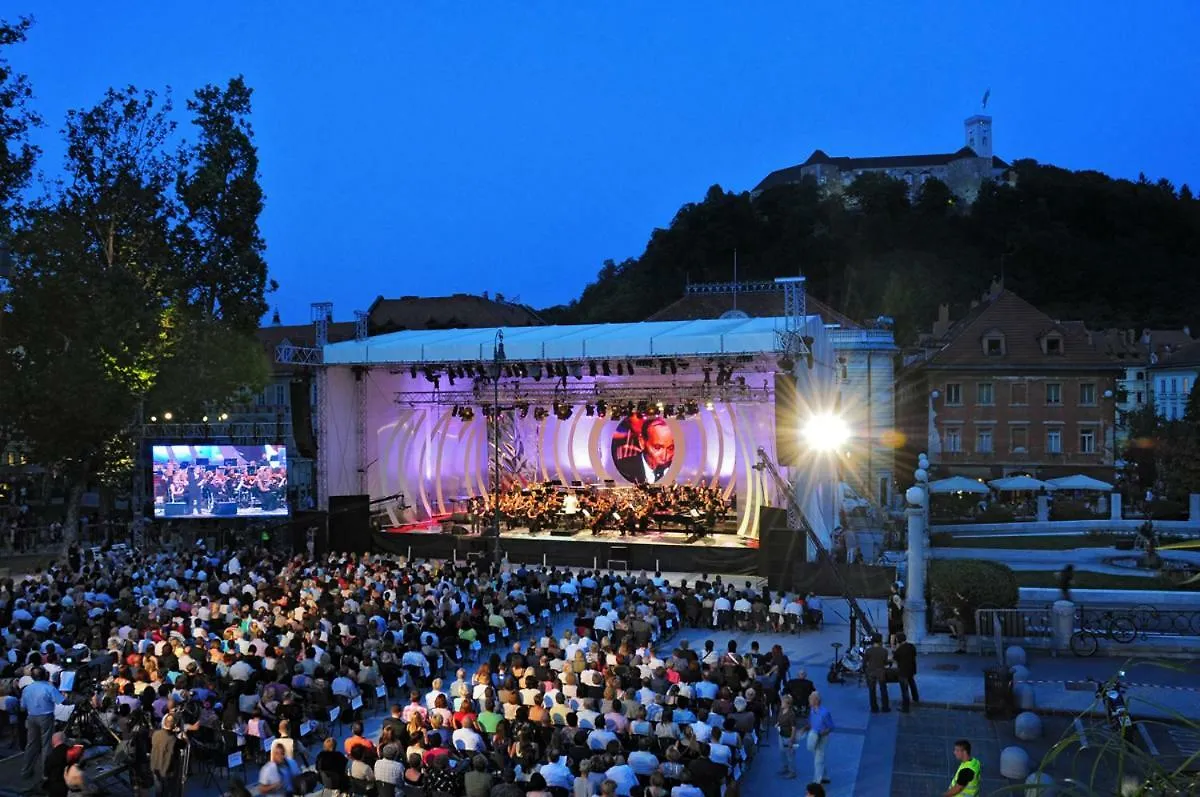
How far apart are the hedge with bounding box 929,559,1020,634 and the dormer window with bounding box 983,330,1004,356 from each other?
26197 mm

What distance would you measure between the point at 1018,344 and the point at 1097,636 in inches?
1072

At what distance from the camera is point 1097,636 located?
1480cm

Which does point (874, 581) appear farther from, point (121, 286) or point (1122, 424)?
point (1122, 424)

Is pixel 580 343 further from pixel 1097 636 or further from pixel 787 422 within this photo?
pixel 1097 636

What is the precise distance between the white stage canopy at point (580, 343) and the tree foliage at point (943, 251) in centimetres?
3421

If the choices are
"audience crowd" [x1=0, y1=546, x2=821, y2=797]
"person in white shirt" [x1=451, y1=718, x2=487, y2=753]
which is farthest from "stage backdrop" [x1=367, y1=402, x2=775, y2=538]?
"person in white shirt" [x1=451, y1=718, x2=487, y2=753]

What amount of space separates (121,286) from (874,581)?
2115 cm

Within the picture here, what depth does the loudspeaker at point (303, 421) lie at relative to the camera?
84.8 feet

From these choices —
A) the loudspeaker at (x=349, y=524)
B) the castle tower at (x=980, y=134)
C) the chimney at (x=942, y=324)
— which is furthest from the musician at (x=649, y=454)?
the castle tower at (x=980, y=134)

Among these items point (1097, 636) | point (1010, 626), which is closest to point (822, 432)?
point (1010, 626)

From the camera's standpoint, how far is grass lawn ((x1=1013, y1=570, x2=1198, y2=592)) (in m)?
19.6

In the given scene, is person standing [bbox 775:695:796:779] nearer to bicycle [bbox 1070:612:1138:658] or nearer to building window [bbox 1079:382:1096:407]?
bicycle [bbox 1070:612:1138:658]

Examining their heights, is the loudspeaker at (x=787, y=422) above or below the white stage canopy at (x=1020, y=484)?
above

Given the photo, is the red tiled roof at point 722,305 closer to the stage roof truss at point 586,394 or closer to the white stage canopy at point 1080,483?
the white stage canopy at point 1080,483
